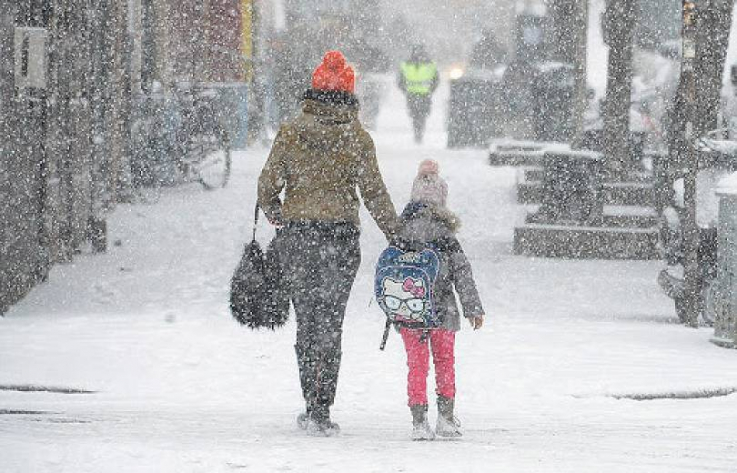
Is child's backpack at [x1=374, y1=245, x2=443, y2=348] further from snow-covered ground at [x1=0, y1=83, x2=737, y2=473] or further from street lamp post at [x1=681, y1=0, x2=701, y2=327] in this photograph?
street lamp post at [x1=681, y1=0, x2=701, y2=327]

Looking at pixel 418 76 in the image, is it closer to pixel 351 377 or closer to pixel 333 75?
pixel 351 377

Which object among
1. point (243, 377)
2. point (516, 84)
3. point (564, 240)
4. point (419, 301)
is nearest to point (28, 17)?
point (243, 377)

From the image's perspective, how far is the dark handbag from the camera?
26.6ft

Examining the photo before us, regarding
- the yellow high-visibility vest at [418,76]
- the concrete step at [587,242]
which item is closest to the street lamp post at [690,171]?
the concrete step at [587,242]

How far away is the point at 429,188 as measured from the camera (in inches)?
311

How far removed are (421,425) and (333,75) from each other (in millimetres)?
1716

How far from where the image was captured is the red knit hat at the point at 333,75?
802 centimetres

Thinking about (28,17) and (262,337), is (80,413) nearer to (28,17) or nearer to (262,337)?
(262,337)

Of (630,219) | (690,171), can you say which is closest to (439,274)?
(690,171)

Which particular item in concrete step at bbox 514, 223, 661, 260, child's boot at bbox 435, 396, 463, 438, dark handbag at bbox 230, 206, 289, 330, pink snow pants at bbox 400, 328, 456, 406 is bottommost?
concrete step at bbox 514, 223, 661, 260

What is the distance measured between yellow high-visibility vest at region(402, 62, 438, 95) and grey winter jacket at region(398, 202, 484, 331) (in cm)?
2452

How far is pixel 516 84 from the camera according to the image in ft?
101

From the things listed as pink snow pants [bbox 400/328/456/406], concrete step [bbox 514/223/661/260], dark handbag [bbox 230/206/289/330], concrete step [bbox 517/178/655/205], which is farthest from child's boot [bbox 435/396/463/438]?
concrete step [bbox 517/178/655/205]

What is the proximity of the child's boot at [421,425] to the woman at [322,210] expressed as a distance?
391mm
